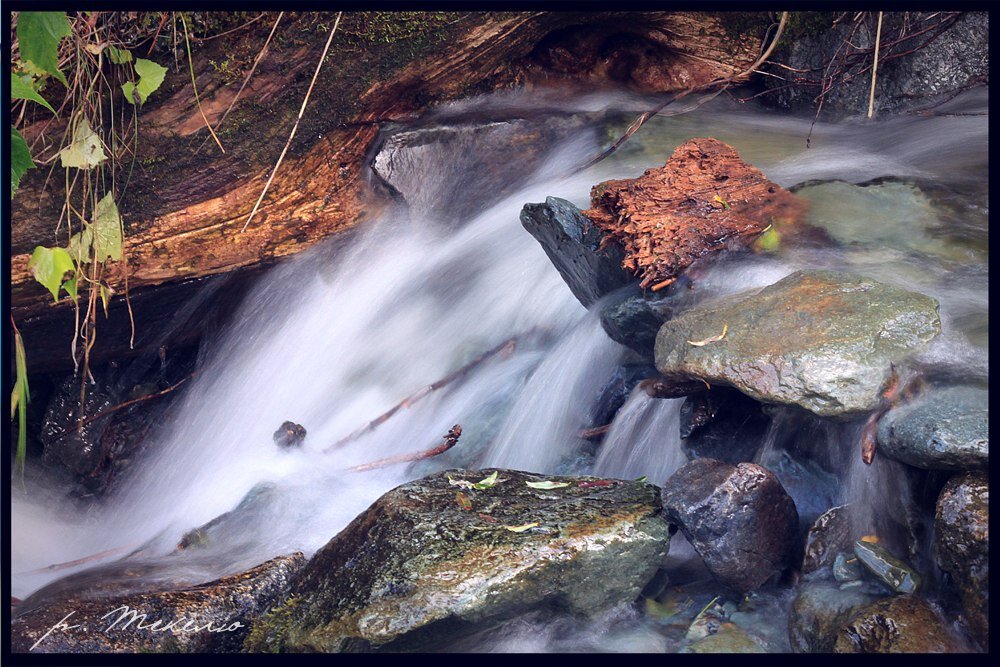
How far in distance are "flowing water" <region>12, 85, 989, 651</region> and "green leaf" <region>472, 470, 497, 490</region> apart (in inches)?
17.5

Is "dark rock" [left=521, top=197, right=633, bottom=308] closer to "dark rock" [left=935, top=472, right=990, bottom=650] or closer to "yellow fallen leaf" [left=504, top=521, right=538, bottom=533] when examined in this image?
"yellow fallen leaf" [left=504, top=521, right=538, bottom=533]

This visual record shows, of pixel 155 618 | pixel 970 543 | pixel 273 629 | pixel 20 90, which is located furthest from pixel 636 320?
pixel 20 90

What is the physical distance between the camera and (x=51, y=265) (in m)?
2.62

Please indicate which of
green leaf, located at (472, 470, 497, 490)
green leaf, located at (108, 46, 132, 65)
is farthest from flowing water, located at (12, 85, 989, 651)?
green leaf, located at (108, 46, 132, 65)

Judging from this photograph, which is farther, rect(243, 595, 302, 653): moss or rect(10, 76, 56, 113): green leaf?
rect(10, 76, 56, 113): green leaf

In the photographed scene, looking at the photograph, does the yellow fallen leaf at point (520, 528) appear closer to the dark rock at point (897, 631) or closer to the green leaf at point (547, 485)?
the green leaf at point (547, 485)

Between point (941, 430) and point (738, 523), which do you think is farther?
point (738, 523)

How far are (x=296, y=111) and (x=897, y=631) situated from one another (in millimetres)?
2339

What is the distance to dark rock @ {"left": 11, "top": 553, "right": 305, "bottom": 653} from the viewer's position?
197cm

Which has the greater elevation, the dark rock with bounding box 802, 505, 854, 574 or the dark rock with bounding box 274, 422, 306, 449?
the dark rock with bounding box 274, 422, 306, 449

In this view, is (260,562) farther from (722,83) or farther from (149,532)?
(722,83)

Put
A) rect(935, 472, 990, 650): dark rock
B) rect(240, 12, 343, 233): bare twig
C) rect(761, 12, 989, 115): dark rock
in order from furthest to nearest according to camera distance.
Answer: rect(761, 12, 989, 115): dark rock < rect(240, 12, 343, 233): bare twig < rect(935, 472, 990, 650): dark rock

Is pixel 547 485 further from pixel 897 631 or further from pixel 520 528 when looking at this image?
pixel 897 631
